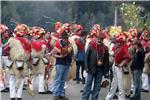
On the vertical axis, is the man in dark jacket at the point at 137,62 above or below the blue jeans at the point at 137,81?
above

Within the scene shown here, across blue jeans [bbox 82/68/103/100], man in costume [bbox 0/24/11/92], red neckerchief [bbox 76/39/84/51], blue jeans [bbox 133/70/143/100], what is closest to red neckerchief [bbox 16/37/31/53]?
man in costume [bbox 0/24/11/92]

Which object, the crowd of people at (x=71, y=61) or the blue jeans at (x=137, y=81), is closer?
the crowd of people at (x=71, y=61)

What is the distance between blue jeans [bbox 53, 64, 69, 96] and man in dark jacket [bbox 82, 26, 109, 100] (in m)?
1.03

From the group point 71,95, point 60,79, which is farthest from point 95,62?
point 71,95

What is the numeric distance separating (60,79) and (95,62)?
1.49 m

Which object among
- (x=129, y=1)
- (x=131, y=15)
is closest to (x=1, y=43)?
(x=131, y=15)

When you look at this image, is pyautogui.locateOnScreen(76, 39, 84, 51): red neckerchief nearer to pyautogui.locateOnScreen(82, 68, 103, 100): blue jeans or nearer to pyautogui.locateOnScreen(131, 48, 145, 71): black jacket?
pyautogui.locateOnScreen(131, 48, 145, 71): black jacket

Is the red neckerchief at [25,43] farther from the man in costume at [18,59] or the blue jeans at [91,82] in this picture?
the blue jeans at [91,82]

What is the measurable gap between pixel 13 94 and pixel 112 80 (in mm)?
2701

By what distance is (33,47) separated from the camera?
16484 mm

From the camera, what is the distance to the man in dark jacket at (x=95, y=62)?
1409 cm

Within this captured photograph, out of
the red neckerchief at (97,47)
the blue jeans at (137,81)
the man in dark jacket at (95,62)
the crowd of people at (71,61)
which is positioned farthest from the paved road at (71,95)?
the red neckerchief at (97,47)

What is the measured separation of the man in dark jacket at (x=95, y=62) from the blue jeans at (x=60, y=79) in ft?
3.39

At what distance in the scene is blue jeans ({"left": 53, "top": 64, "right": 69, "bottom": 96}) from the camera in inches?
592
